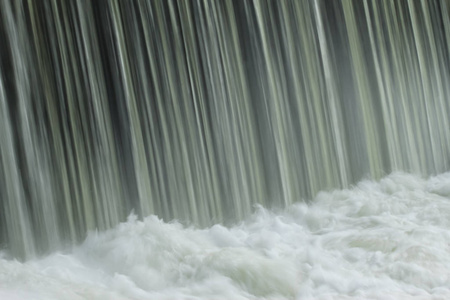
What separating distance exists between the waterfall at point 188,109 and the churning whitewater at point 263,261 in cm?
38

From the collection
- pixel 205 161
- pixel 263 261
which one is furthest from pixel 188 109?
pixel 263 261

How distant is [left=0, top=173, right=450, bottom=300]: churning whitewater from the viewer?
463 cm

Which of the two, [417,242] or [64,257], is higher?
[64,257]

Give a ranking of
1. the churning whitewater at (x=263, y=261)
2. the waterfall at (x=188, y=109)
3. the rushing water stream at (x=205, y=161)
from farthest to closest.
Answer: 1. the waterfall at (x=188, y=109)
2. the rushing water stream at (x=205, y=161)
3. the churning whitewater at (x=263, y=261)

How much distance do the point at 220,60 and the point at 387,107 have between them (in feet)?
8.47

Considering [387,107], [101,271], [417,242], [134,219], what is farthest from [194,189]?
[387,107]

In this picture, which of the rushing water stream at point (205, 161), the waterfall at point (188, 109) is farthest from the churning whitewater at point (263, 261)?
the waterfall at point (188, 109)

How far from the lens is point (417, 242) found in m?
5.39

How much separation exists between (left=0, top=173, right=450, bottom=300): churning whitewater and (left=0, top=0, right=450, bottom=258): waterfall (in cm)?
38

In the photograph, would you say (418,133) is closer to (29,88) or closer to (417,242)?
(417,242)

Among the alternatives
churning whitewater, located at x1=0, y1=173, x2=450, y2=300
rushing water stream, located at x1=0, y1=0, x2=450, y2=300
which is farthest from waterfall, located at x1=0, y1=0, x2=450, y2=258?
churning whitewater, located at x1=0, y1=173, x2=450, y2=300

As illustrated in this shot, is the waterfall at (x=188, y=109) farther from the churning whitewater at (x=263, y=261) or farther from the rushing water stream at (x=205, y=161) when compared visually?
the churning whitewater at (x=263, y=261)

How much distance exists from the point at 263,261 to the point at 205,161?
1782 mm

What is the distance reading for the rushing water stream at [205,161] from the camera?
4.96 meters
